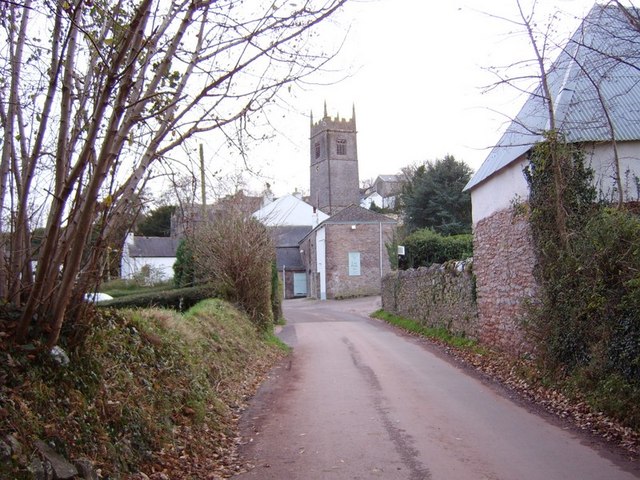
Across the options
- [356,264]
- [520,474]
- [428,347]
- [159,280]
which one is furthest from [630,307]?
[356,264]

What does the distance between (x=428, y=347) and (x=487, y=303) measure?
2.86 meters

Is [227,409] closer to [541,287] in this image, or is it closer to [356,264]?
[541,287]

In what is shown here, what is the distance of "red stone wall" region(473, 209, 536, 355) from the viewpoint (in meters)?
12.6

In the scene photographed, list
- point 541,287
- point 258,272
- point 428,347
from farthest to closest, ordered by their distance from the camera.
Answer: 1. point 258,272
2. point 428,347
3. point 541,287

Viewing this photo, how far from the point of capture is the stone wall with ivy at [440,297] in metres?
17.2

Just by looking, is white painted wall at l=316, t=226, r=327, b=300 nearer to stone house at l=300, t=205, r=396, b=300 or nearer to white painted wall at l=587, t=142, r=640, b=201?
stone house at l=300, t=205, r=396, b=300

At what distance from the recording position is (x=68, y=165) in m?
6.08

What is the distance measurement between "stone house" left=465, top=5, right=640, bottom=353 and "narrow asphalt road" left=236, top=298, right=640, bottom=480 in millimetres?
2237

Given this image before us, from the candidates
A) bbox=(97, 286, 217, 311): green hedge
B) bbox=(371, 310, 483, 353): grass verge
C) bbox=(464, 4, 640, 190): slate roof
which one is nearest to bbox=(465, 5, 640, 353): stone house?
bbox=(464, 4, 640, 190): slate roof

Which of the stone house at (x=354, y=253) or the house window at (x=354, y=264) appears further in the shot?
the house window at (x=354, y=264)

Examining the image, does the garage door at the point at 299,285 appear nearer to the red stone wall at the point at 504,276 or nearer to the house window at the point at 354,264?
the house window at the point at 354,264

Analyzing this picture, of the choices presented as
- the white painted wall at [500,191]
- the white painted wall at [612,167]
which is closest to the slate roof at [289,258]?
the white painted wall at [500,191]

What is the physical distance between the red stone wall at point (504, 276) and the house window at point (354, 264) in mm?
30419

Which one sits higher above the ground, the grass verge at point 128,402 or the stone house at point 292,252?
the stone house at point 292,252
